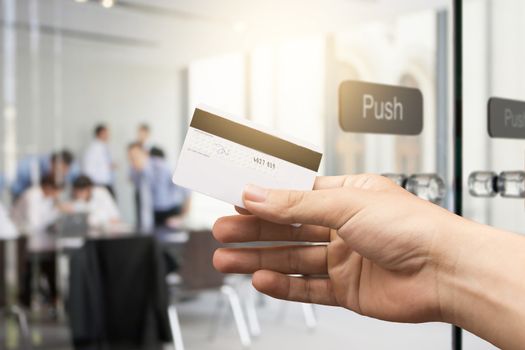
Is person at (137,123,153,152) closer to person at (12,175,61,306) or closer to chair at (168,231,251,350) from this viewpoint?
chair at (168,231,251,350)

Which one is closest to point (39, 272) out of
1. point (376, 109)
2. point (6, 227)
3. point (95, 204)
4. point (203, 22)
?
point (6, 227)

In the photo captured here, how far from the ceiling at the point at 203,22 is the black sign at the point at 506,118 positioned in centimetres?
24

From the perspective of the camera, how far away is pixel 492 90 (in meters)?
1.39

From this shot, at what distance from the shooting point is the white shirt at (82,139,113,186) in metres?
3.29

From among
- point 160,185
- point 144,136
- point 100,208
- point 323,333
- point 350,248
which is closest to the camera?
point 350,248

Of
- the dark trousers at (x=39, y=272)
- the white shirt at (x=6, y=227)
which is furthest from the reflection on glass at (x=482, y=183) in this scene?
the white shirt at (x=6, y=227)

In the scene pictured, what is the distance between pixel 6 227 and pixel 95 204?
0.82m

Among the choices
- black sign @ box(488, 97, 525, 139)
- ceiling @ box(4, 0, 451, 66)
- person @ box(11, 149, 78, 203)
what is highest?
ceiling @ box(4, 0, 451, 66)

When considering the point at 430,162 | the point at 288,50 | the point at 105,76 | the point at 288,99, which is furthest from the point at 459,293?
the point at 105,76

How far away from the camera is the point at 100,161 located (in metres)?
3.38

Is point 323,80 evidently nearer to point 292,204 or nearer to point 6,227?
point 292,204

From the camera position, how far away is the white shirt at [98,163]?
329cm

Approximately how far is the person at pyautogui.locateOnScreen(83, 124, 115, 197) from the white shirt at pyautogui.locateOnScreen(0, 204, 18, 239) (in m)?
0.72

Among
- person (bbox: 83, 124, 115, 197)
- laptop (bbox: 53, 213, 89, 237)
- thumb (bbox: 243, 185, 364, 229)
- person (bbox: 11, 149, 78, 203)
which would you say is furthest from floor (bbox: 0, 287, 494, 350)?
person (bbox: 11, 149, 78, 203)
